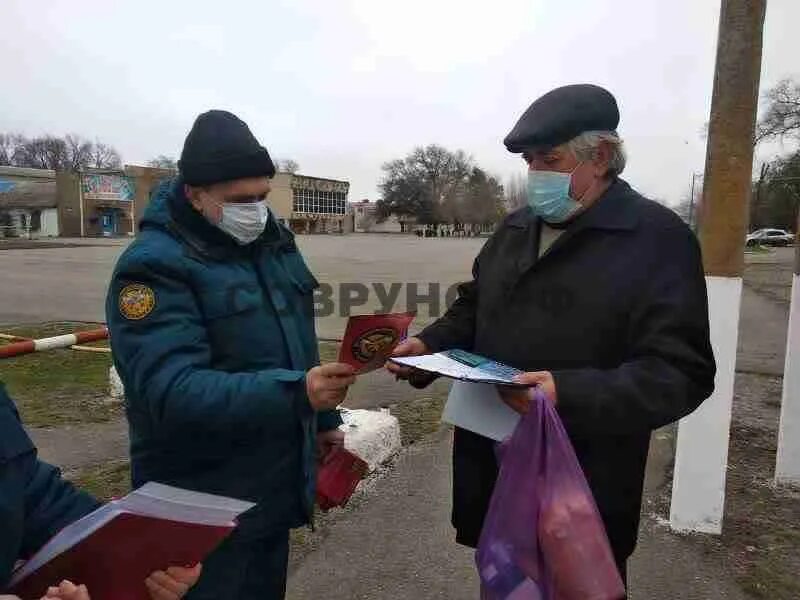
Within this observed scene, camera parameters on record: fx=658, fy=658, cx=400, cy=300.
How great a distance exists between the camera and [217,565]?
1.95 metres

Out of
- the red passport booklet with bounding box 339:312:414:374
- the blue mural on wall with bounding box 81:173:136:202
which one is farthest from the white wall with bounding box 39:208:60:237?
the red passport booklet with bounding box 339:312:414:374

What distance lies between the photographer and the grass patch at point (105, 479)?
403cm

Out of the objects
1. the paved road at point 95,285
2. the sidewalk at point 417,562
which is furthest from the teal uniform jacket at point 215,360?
the paved road at point 95,285

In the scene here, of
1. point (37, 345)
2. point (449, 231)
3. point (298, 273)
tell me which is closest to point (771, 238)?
point (449, 231)

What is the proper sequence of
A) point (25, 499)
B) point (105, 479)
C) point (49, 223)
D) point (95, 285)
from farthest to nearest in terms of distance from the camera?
point (49, 223)
point (95, 285)
point (105, 479)
point (25, 499)

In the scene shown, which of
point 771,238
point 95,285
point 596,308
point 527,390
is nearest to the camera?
point 527,390

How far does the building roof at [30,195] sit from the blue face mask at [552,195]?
187ft

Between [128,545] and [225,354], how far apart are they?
0.66 metres

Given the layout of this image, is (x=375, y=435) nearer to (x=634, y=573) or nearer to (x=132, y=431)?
(x=634, y=573)

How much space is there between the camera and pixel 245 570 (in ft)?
6.63

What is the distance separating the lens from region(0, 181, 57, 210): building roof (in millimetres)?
50219

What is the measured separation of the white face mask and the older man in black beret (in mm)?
602

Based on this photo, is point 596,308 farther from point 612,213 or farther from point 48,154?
point 48,154

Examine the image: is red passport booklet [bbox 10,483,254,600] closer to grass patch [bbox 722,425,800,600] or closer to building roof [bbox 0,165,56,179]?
grass patch [bbox 722,425,800,600]
